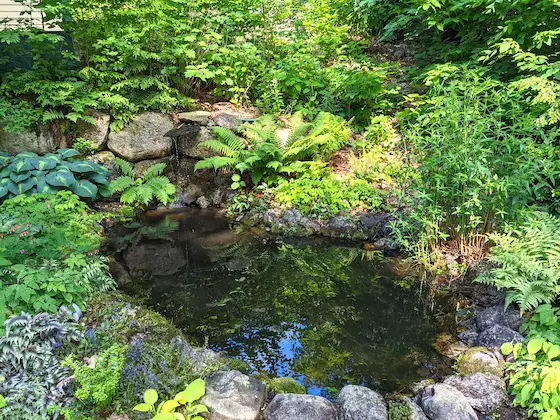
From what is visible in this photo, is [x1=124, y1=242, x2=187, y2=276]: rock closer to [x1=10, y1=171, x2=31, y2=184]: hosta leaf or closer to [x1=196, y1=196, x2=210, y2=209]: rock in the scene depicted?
[x1=196, y1=196, x2=210, y2=209]: rock

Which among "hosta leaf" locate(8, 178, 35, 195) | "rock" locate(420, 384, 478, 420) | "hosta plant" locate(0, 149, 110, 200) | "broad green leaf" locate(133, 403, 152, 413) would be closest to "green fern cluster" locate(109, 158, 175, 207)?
"hosta plant" locate(0, 149, 110, 200)

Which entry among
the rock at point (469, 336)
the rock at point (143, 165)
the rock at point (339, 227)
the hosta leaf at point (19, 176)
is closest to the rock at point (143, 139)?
the rock at point (143, 165)

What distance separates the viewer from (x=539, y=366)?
9.33ft

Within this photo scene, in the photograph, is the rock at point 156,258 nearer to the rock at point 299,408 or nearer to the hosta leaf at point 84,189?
the hosta leaf at point 84,189

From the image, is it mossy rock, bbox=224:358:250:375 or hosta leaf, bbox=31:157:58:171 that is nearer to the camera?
mossy rock, bbox=224:358:250:375

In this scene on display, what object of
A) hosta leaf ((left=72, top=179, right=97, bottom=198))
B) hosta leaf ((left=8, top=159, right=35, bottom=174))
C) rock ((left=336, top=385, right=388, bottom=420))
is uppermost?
hosta leaf ((left=8, top=159, right=35, bottom=174))

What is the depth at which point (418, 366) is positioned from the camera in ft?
11.4

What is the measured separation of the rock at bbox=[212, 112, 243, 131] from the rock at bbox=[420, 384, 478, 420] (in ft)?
18.3

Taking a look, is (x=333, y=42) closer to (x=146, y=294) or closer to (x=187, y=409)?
(x=146, y=294)

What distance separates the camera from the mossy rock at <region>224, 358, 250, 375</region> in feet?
10.8

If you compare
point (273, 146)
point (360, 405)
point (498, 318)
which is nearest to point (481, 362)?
point (498, 318)

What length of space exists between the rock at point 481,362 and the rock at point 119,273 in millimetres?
3497

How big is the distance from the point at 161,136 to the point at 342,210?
345cm

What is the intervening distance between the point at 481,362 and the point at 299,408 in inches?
61.3
